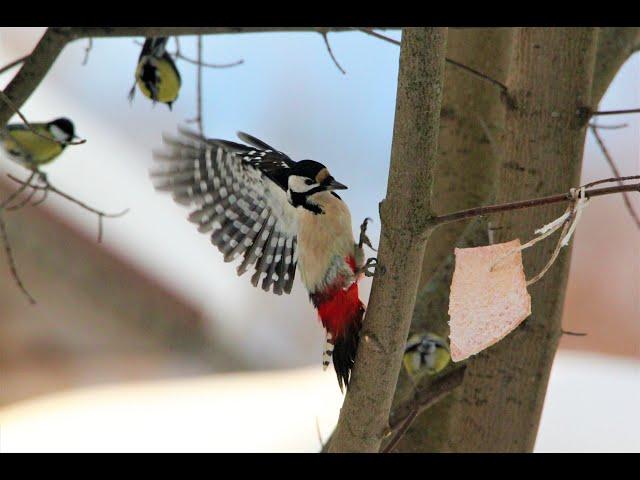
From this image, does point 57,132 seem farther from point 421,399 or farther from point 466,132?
point 421,399

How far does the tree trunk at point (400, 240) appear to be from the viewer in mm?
710

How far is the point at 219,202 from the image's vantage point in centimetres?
95

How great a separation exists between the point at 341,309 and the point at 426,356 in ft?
0.92

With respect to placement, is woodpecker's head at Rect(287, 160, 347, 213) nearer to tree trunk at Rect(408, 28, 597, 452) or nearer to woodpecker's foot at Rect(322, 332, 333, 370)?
woodpecker's foot at Rect(322, 332, 333, 370)

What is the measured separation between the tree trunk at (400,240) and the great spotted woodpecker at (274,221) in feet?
0.23

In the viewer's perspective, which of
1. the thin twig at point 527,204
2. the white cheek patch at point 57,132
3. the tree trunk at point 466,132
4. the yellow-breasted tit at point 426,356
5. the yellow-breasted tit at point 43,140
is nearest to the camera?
the thin twig at point 527,204

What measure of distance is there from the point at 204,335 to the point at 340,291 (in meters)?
1.44

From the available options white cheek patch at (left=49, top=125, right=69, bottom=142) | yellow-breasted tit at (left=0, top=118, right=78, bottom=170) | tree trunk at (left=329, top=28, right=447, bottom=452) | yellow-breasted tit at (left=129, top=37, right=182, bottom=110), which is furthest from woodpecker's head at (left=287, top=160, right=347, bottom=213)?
white cheek patch at (left=49, top=125, right=69, bottom=142)

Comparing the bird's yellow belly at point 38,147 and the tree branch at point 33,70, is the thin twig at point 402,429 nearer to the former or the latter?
the tree branch at point 33,70

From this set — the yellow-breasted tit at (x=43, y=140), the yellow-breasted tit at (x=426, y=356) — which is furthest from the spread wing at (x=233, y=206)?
the yellow-breasted tit at (x=43, y=140)

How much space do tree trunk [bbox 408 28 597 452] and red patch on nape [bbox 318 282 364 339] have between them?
254mm
